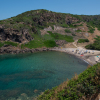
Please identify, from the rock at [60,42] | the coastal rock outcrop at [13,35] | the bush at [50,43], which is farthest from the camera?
the rock at [60,42]

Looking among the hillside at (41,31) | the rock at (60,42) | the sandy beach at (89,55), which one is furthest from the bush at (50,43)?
the sandy beach at (89,55)

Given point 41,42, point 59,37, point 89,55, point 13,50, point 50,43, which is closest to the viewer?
point 89,55

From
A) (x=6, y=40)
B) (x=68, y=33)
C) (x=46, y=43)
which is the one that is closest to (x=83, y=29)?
(x=68, y=33)

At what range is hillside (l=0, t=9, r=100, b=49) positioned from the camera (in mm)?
71244

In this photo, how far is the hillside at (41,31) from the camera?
71244mm

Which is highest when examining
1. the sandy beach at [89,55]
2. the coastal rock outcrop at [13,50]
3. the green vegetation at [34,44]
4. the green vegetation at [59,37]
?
the green vegetation at [59,37]

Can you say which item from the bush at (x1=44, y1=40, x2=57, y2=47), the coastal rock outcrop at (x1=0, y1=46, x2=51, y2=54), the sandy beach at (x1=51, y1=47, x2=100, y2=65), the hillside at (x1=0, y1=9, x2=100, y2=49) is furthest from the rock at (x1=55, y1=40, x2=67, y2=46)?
the coastal rock outcrop at (x1=0, y1=46, x2=51, y2=54)

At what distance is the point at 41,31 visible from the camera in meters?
97.8

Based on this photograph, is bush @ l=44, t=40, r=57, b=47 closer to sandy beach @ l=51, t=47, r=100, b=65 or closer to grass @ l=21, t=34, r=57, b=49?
grass @ l=21, t=34, r=57, b=49

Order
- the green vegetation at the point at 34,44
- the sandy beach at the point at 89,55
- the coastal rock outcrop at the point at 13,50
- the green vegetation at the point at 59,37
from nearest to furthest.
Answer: the sandy beach at the point at 89,55 → the coastal rock outcrop at the point at 13,50 → the green vegetation at the point at 34,44 → the green vegetation at the point at 59,37

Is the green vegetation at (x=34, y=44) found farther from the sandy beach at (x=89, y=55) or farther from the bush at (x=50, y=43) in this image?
the sandy beach at (x=89, y=55)

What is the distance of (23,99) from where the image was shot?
2042 centimetres

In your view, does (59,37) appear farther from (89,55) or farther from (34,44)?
(89,55)

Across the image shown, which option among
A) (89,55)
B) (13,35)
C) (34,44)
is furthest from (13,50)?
(89,55)
